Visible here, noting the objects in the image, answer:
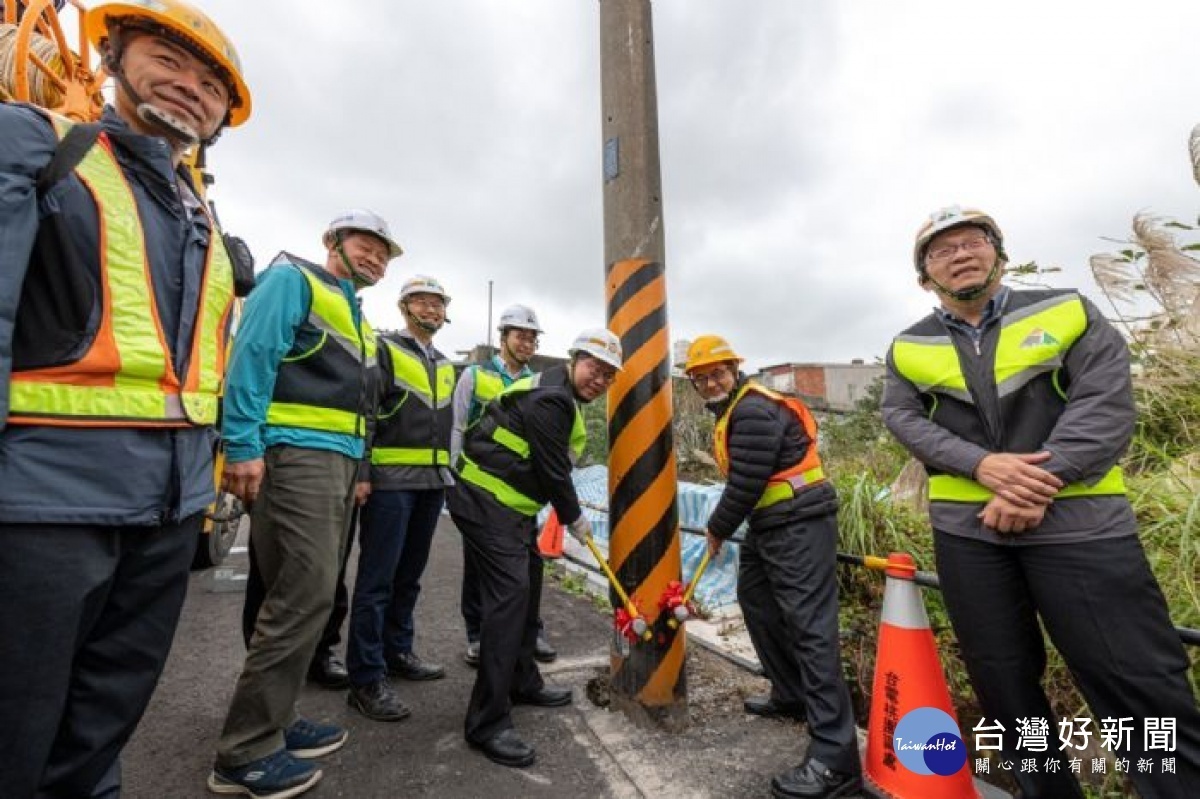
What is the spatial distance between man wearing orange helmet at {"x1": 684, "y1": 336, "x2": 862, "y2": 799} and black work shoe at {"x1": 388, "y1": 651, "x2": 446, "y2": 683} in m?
1.80

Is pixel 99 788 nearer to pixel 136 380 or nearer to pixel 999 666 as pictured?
pixel 136 380

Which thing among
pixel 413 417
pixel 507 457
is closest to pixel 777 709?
pixel 507 457

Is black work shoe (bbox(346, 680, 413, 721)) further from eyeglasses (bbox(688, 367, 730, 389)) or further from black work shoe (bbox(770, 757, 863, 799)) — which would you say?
eyeglasses (bbox(688, 367, 730, 389))

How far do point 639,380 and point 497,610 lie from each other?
1318mm

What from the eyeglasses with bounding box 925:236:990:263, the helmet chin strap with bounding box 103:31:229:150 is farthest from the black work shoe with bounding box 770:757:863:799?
the helmet chin strap with bounding box 103:31:229:150

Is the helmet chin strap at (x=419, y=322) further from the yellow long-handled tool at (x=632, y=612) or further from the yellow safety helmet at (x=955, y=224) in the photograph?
the yellow safety helmet at (x=955, y=224)

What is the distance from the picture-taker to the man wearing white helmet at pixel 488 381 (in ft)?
13.0

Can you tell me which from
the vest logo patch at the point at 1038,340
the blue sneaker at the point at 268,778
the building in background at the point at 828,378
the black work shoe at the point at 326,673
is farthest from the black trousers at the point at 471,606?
the building in background at the point at 828,378

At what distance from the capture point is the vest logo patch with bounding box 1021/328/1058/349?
1979 millimetres

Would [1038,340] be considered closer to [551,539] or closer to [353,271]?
[353,271]

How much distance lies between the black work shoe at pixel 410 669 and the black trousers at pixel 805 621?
6.08 feet

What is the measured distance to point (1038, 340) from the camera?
200 cm

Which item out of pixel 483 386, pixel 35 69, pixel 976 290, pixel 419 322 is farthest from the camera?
pixel 483 386

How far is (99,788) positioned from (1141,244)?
650 cm
